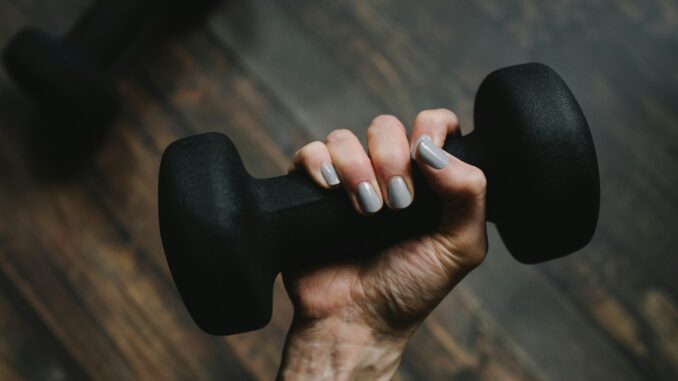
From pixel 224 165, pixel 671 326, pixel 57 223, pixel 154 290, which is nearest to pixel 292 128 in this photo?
pixel 154 290

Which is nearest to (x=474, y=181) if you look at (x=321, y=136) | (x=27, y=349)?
(x=321, y=136)

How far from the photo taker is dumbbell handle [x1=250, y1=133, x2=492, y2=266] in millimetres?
683

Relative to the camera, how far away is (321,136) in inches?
51.9

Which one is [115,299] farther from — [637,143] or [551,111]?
[637,143]

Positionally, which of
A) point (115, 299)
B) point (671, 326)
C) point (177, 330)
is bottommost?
point (671, 326)

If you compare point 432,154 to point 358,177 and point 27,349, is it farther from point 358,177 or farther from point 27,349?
point 27,349

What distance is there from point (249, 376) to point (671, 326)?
3.01 ft

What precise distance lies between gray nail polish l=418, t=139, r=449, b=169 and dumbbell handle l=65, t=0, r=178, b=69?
2.92 feet

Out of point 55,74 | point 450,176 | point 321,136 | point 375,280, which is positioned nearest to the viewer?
point 450,176

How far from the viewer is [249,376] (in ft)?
3.94

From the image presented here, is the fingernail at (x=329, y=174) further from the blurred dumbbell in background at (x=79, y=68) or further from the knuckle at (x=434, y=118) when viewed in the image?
the blurred dumbbell in background at (x=79, y=68)

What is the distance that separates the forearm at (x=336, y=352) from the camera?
795 mm

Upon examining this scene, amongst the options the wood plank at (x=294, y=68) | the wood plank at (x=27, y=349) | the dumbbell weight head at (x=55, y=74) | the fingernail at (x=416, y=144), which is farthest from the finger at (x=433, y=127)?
the wood plank at (x=27, y=349)

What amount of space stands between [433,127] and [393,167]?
0.08m
